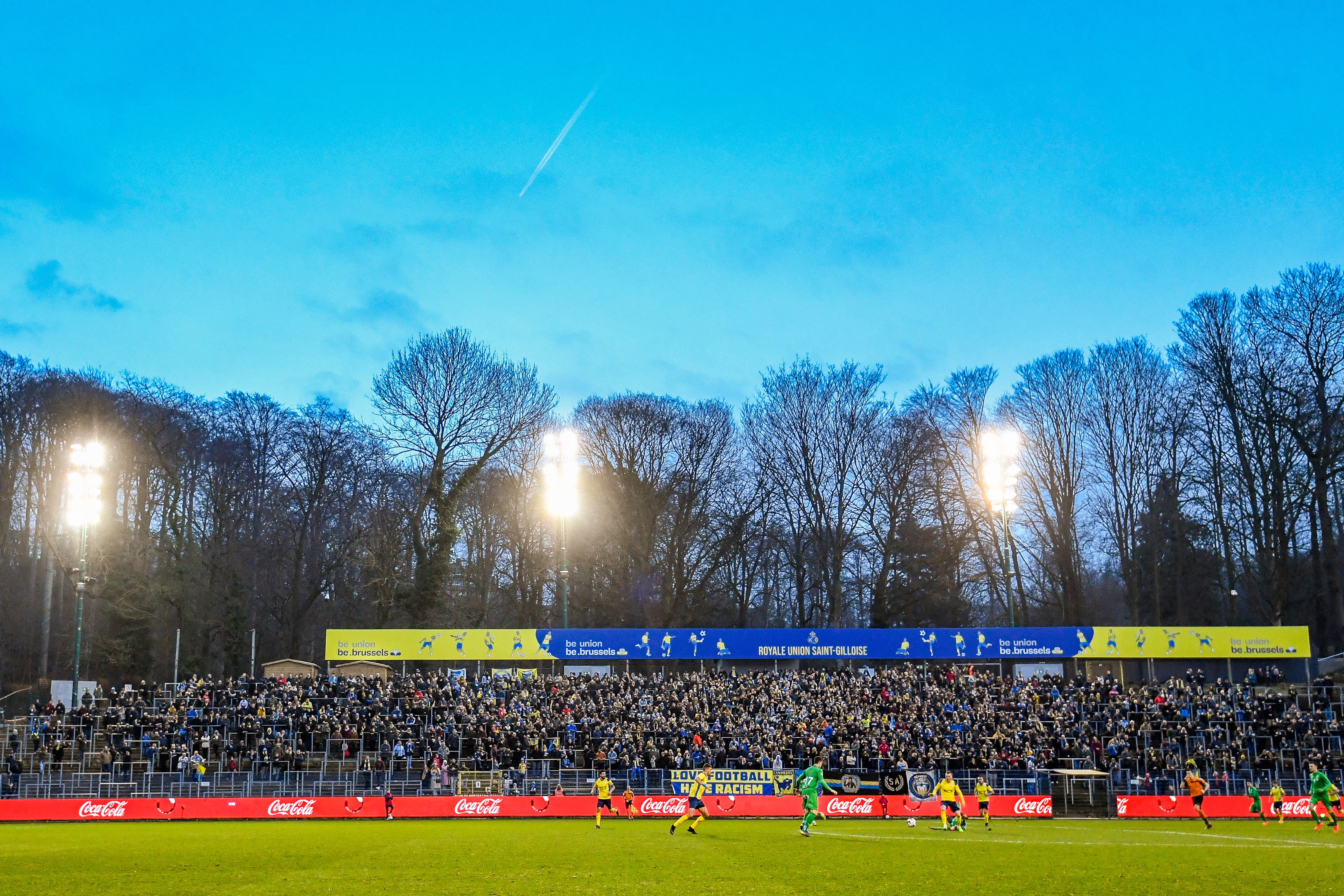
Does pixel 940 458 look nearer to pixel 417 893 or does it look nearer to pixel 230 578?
pixel 230 578

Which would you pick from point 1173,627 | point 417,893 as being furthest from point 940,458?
point 417,893

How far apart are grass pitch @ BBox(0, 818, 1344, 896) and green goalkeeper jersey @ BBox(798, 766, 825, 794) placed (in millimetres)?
1181

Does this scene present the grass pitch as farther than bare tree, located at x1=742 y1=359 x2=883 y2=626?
No

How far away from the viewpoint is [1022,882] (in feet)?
55.9

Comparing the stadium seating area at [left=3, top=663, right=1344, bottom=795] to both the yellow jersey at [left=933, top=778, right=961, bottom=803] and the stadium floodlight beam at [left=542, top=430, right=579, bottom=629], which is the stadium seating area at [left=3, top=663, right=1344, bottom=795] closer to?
the stadium floodlight beam at [left=542, top=430, right=579, bottom=629]

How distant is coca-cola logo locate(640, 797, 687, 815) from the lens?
3697cm

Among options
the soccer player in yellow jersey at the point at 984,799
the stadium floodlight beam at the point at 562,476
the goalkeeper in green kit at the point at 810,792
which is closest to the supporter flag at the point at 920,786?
the soccer player in yellow jersey at the point at 984,799

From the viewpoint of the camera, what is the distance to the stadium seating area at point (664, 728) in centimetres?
4091

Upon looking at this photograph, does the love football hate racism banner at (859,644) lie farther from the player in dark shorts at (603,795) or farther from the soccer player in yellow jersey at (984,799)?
the soccer player in yellow jersey at (984,799)

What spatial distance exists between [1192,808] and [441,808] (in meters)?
25.7

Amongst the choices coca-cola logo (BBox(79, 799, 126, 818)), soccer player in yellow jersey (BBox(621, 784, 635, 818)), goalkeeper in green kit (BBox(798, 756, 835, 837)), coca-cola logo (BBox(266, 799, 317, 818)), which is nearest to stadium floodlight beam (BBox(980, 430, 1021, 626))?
soccer player in yellow jersey (BBox(621, 784, 635, 818))

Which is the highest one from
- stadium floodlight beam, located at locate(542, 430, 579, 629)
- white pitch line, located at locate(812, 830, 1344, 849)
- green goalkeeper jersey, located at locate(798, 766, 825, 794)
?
stadium floodlight beam, located at locate(542, 430, 579, 629)

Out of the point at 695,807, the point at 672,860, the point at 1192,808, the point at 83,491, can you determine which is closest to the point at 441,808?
the point at 695,807

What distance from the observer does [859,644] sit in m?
51.0
